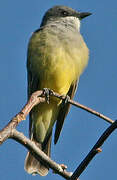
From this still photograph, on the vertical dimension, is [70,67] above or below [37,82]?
above

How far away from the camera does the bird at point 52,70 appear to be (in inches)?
224

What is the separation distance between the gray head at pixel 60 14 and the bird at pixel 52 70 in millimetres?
657

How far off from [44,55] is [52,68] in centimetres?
24

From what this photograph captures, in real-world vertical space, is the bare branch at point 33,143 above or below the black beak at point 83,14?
below

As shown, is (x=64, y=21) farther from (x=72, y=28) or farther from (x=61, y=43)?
(x=61, y=43)

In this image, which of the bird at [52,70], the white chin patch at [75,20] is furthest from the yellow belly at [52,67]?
the white chin patch at [75,20]

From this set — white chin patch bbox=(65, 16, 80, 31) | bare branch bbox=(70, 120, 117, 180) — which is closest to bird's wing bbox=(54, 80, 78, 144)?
white chin patch bbox=(65, 16, 80, 31)

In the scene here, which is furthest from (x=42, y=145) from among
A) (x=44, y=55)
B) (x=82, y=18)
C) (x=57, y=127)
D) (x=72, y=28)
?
(x=82, y=18)

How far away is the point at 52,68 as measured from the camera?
18.6 ft

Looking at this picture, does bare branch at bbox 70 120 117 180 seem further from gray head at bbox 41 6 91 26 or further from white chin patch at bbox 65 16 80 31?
gray head at bbox 41 6 91 26

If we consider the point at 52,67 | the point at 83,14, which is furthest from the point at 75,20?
the point at 52,67

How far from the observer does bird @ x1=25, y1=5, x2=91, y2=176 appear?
5688 millimetres

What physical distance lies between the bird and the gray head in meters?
0.66

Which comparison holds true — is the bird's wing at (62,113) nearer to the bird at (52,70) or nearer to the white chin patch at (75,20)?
the bird at (52,70)
